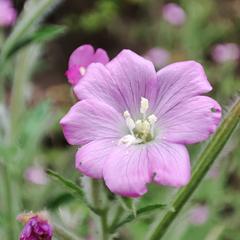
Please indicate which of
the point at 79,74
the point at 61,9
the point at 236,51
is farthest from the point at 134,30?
the point at 79,74

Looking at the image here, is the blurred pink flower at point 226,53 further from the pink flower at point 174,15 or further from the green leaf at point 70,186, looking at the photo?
the green leaf at point 70,186

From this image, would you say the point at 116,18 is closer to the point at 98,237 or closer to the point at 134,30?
the point at 134,30

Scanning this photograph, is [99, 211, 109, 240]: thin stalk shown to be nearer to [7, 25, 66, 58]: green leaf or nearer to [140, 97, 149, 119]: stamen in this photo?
[140, 97, 149, 119]: stamen

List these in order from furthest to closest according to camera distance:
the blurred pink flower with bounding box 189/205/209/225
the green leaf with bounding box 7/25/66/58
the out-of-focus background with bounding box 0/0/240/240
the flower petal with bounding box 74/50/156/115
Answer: the out-of-focus background with bounding box 0/0/240/240, the blurred pink flower with bounding box 189/205/209/225, the green leaf with bounding box 7/25/66/58, the flower petal with bounding box 74/50/156/115

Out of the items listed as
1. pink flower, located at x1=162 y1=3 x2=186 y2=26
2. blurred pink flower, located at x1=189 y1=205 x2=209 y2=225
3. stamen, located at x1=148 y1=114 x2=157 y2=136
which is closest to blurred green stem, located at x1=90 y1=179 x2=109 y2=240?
stamen, located at x1=148 y1=114 x2=157 y2=136

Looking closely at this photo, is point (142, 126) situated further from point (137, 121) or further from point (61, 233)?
point (61, 233)

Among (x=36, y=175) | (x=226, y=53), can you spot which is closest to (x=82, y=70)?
(x=36, y=175)

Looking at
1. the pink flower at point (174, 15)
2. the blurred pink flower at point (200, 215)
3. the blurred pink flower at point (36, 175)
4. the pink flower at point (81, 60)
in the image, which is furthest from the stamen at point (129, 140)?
the pink flower at point (174, 15)

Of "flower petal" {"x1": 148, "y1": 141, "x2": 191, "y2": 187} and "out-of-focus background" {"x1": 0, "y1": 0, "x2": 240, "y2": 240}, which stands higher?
"flower petal" {"x1": 148, "y1": 141, "x2": 191, "y2": 187}
